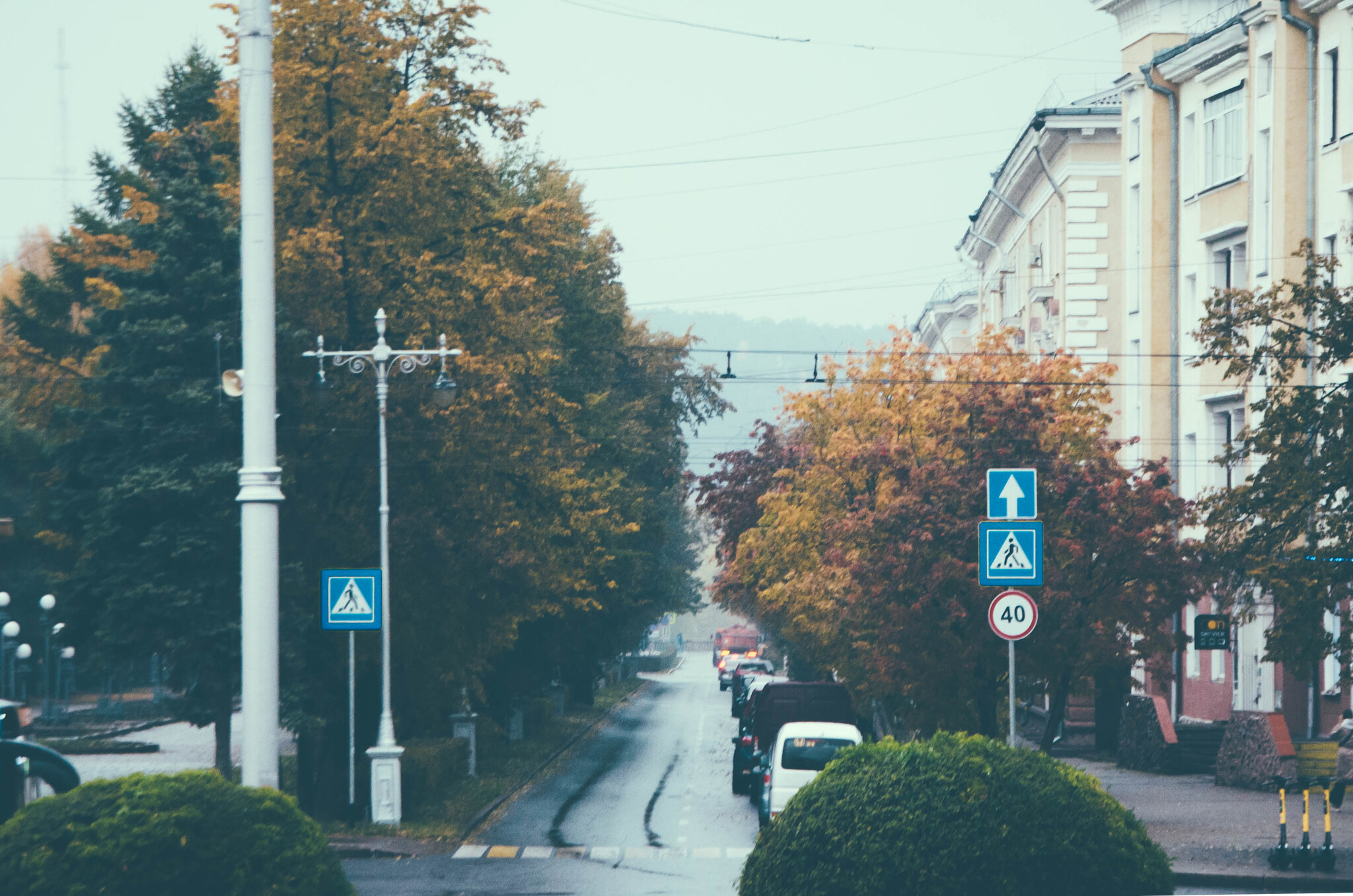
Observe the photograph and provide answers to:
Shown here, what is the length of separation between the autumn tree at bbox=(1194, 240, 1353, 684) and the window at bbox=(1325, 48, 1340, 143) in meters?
11.5

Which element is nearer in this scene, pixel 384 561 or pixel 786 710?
pixel 384 561

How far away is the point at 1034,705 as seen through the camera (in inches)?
1938

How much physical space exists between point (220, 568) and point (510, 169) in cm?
2540

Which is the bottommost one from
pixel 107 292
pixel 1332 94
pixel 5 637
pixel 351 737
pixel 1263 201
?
pixel 5 637

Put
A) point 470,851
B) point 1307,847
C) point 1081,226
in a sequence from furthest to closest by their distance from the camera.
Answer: point 1081,226 → point 470,851 → point 1307,847

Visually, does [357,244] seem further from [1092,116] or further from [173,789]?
[1092,116]

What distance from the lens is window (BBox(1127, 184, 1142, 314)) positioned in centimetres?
4009

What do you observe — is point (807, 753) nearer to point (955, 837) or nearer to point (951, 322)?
point (955, 837)

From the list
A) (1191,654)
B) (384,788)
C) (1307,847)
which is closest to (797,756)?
(384,788)

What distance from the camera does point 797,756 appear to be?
2156cm

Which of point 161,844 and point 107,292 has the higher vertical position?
point 107,292

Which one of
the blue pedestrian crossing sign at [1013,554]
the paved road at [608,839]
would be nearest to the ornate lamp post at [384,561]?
the paved road at [608,839]

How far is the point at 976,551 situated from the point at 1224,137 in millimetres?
14964

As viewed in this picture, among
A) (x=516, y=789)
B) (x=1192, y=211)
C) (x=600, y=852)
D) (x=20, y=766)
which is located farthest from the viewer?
(x=1192, y=211)
